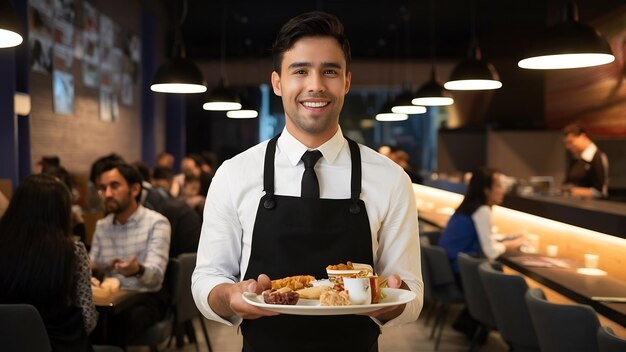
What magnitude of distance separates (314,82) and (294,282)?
16.6 inches

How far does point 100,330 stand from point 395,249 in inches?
101

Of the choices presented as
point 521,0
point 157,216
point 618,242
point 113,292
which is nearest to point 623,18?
point 521,0

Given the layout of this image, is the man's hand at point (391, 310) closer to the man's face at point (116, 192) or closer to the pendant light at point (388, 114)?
the man's face at point (116, 192)

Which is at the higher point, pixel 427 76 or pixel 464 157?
pixel 427 76

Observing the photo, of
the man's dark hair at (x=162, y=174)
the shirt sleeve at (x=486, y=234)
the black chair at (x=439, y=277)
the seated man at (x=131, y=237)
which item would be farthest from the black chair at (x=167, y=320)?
the man's dark hair at (x=162, y=174)

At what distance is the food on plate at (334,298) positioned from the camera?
60.0 inches

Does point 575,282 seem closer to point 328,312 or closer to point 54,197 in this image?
point 54,197

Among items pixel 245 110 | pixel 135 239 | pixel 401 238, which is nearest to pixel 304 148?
pixel 401 238

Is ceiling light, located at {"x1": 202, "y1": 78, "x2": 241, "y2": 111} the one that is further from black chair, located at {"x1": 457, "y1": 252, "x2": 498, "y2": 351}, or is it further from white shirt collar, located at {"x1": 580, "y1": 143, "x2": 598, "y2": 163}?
black chair, located at {"x1": 457, "y1": 252, "x2": 498, "y2": 351}

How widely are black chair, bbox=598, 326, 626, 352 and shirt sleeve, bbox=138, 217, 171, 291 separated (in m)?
2.35

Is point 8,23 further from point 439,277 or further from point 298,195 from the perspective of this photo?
point 439,277

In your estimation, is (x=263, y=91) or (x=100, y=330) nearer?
(x=100, y=330)

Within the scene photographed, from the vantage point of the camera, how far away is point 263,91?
58.7ft

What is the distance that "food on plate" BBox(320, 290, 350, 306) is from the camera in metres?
1.52
